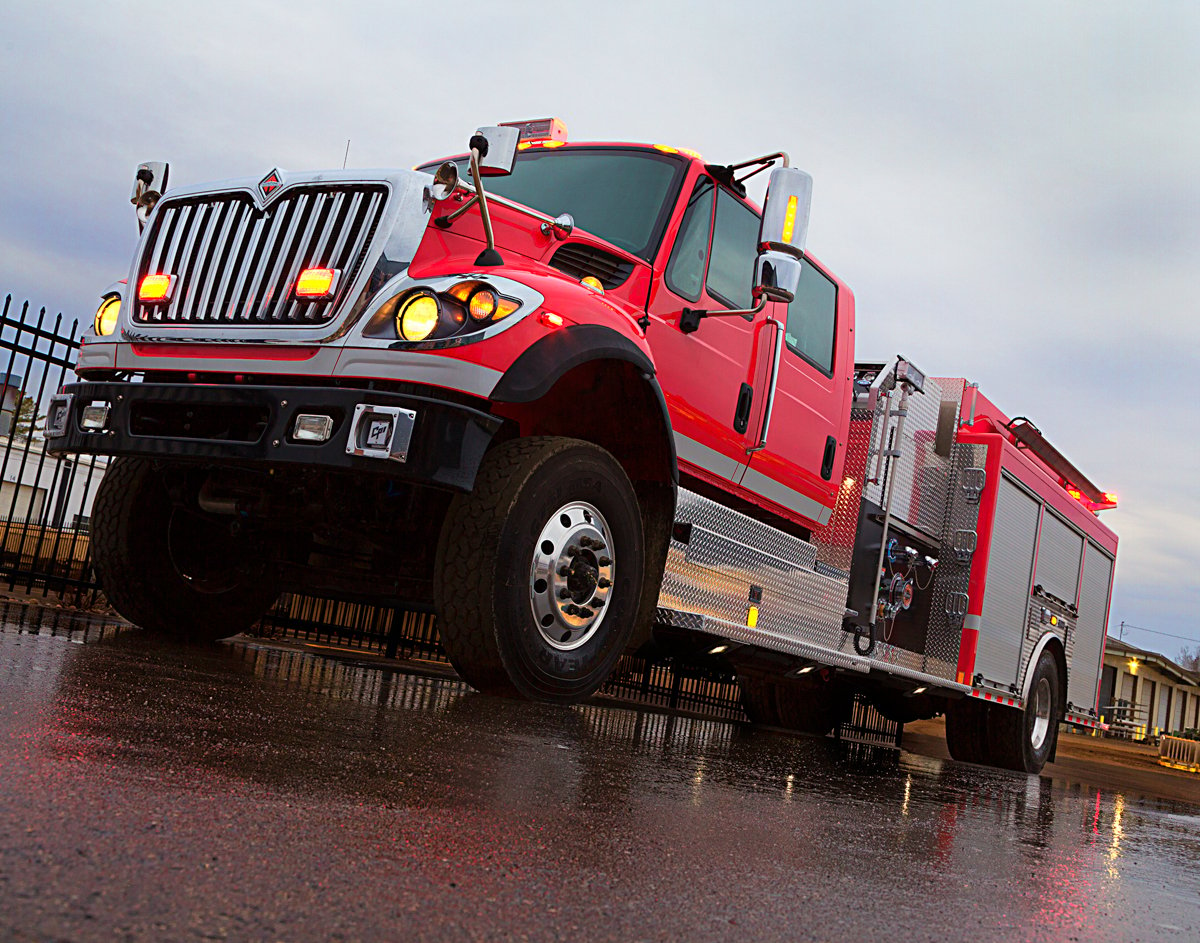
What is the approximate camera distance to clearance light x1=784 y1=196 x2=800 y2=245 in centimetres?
520

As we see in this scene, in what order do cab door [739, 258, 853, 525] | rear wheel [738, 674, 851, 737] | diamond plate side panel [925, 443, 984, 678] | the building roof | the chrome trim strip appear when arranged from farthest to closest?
the building roof → rear wheel [738, 674, 851, 737] → diamond plate side panel [925, 443, 984, 678] → cab door [739, 258, 853, 525] → the chrome trim strip

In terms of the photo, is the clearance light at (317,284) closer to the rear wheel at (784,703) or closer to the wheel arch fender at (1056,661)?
the rear wheel at (784,703)

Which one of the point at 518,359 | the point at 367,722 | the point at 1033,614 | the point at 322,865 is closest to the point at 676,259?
the point at 518,359

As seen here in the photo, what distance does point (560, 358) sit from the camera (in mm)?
4344

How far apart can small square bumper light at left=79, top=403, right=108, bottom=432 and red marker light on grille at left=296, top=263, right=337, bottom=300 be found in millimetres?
958

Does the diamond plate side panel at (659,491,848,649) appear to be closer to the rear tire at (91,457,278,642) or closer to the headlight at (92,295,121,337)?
the rear tire at (91,457,278,642)

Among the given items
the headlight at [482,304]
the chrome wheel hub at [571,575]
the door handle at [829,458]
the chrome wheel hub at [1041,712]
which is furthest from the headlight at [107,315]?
the chrome wheel hub at [1041,712]

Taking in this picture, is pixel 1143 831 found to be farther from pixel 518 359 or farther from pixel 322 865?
pixel 322 865

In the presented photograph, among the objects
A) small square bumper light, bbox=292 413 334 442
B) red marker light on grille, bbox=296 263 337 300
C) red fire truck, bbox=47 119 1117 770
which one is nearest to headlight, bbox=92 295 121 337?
red fire truck, bbox=47 119 1117 770

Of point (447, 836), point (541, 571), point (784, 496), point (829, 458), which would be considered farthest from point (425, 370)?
point (829, 458)

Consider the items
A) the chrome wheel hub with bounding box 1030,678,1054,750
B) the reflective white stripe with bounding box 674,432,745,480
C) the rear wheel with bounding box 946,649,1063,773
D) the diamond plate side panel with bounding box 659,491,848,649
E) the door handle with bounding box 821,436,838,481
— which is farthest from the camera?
the chrome wheel hub with bounding box 1030,678,1054,750

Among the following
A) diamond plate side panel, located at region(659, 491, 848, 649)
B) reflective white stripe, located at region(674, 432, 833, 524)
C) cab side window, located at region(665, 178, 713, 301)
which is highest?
cab side window, located at region(665, 178, 713, 301)

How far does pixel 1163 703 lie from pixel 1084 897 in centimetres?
5802

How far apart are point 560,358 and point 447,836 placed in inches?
102
